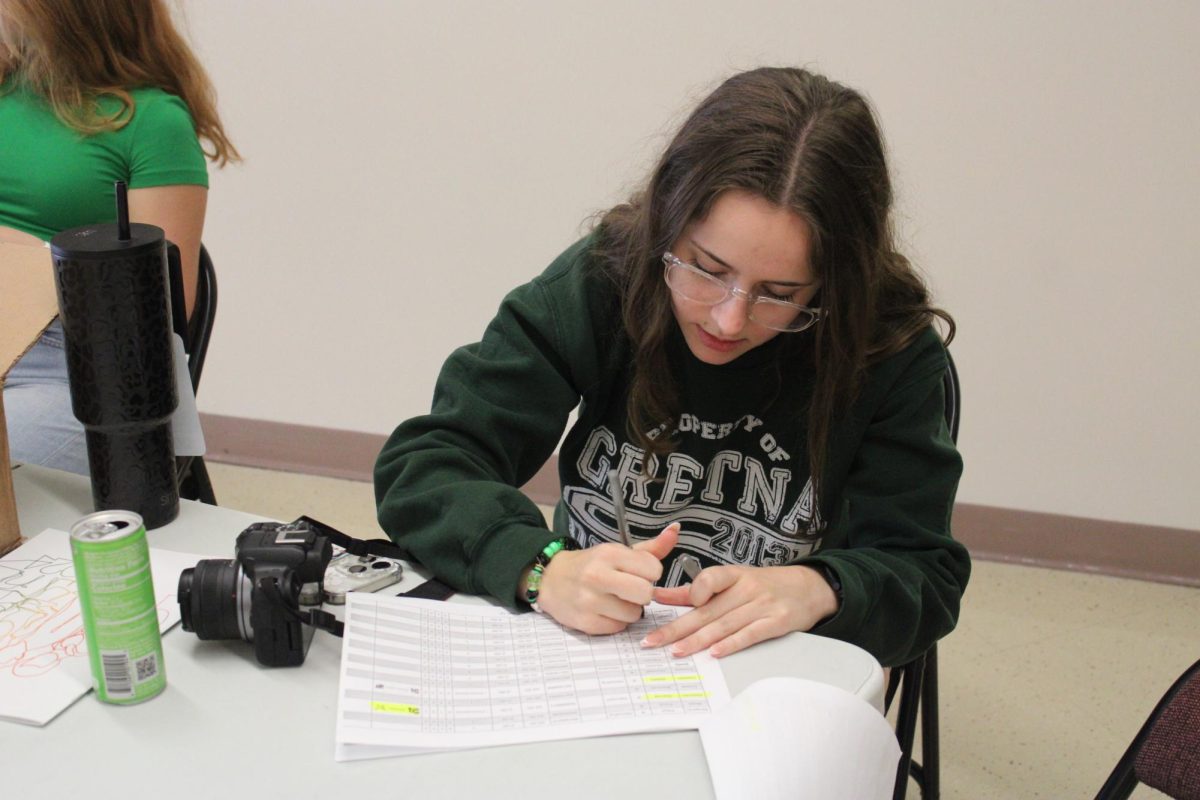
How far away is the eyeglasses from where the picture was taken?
1062 millimetres

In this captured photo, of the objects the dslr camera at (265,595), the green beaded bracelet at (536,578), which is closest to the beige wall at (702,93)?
the green beaded bracelet at (536,578)

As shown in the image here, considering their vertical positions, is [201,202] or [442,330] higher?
[201,202]

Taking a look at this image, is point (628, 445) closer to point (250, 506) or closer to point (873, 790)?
point (873, 790)

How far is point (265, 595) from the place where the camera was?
2.82 feet

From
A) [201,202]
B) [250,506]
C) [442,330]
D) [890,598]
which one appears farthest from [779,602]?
[250,506]

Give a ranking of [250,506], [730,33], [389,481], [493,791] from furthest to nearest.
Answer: [250,506]
[730,33]
[389,481]
[493,791]

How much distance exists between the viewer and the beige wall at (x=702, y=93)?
2.17m

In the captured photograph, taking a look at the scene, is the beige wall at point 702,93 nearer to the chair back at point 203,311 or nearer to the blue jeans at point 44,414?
the chair back at point 203,311

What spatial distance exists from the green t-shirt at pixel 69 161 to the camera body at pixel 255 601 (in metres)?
0.97

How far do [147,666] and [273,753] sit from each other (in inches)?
5.3

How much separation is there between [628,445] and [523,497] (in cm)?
22

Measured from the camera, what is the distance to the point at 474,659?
0.90 metres

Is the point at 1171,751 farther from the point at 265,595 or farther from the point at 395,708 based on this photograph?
the point at 265,595

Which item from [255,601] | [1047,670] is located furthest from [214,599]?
[1047,670]
